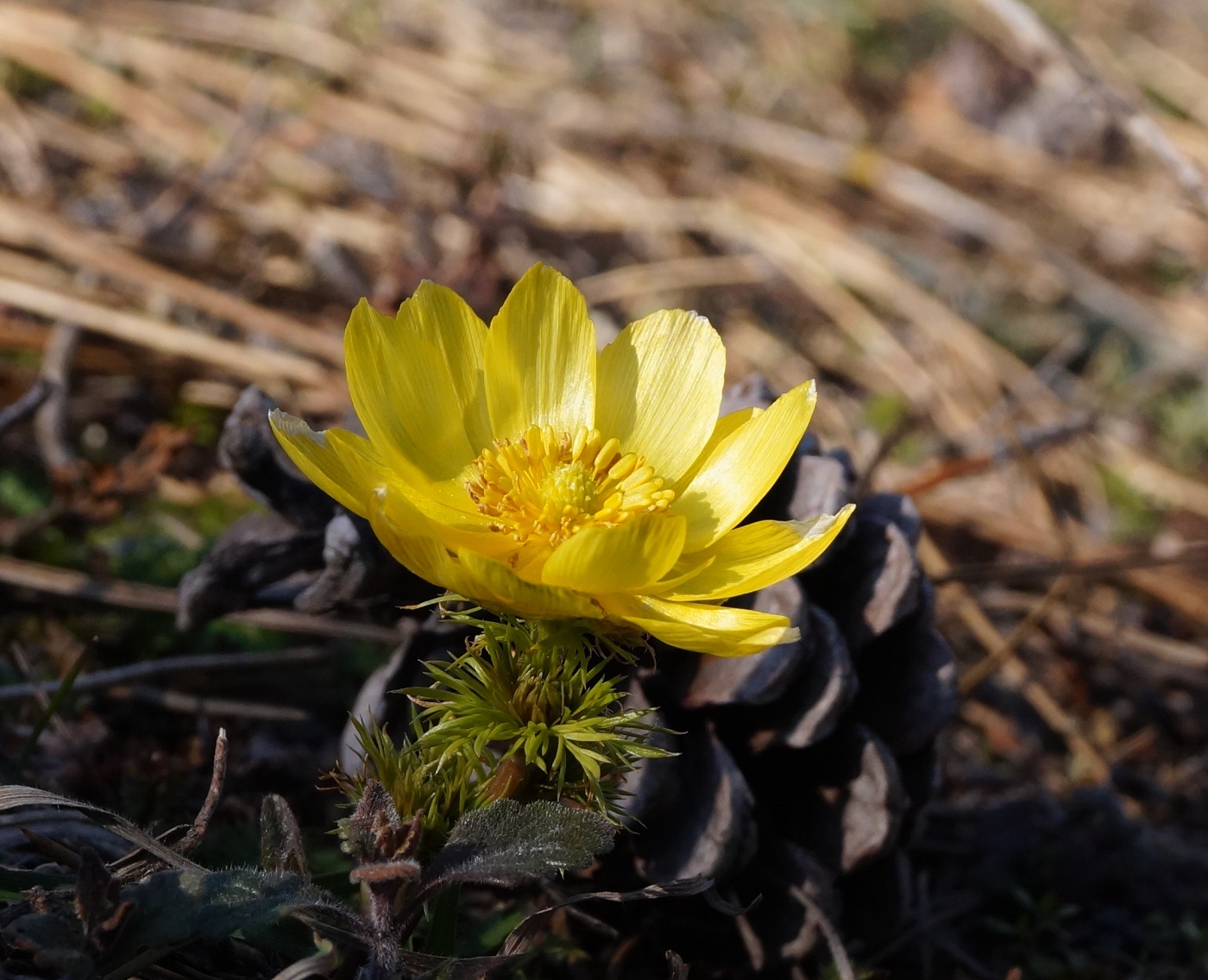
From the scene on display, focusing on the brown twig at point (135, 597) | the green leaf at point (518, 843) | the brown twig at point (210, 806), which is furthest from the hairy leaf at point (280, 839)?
the brown twig at point (135, 597)

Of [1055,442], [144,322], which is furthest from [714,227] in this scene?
[144,322]

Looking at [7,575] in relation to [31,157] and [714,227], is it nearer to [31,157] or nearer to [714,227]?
[31,157]

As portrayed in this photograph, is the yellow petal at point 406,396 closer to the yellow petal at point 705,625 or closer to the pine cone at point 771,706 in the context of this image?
the pine cone at point 771,706

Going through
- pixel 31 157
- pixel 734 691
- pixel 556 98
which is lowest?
pixel 31 157

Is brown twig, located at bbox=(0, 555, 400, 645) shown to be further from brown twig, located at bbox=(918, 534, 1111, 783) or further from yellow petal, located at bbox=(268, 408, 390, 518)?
brown twig, located at bbox=(918, 534, 1111, 783)

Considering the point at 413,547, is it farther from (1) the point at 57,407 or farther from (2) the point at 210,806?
(1) the point at 57,407

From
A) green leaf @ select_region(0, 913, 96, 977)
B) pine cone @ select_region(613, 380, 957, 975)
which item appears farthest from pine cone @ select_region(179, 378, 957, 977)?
green leaf @ select_region(0, 913, 96, 977)

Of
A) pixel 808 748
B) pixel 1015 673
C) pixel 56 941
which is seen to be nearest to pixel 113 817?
pixel 56 941
